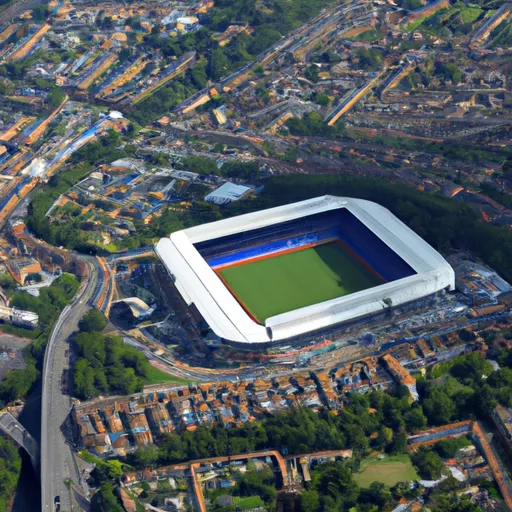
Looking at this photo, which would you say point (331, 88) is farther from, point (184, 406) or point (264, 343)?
point (184, 406)

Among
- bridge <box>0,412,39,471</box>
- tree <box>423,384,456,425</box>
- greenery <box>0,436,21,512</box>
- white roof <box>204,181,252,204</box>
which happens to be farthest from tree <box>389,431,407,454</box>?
white roof <box>204,181,252,204</box>

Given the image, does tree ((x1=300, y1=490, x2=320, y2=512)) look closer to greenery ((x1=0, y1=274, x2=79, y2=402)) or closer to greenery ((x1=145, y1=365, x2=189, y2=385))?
greenery ((x1=145, y1=365, x2=189, y2=385))

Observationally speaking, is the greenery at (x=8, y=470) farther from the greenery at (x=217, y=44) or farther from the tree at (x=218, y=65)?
the tree at (x=218, y=65)

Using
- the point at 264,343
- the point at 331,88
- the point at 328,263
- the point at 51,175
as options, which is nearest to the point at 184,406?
the point at 264,343

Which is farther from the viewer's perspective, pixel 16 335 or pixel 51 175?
pixel 51 175

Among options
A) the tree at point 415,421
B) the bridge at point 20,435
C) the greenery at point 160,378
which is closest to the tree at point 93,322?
the greenery at point 160,378

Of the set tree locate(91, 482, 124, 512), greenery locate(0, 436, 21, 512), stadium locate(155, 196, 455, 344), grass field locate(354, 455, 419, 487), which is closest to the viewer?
tree locate(91, 482, 124, 512)
